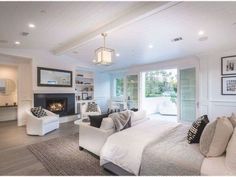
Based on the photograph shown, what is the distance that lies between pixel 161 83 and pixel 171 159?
7.50 metres

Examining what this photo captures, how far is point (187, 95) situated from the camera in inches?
216

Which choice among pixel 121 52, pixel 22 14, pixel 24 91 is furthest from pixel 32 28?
pixel 24 91

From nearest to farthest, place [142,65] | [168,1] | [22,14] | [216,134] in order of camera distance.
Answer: [216,134], [168,1], [22,14], [142,65]

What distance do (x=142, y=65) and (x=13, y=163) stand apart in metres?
5.70

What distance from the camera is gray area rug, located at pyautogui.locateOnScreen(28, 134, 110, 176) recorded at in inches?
95.5

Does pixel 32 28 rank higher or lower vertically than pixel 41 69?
higher

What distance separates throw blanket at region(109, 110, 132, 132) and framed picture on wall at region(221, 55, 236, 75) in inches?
142

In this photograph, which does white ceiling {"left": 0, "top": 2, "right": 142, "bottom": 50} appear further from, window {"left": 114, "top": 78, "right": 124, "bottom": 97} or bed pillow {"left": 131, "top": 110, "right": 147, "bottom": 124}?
window {"left": 114, "top": 78, "right": 124, "bottom": 97}

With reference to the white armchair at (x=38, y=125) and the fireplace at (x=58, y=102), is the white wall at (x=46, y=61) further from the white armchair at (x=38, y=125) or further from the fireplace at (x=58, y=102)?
the white armchair at (x=38, y=125)

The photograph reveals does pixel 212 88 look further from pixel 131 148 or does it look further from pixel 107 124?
pixel 131 148

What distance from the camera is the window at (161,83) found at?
8523 millimetres

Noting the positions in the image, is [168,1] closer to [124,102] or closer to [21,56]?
[21,56]

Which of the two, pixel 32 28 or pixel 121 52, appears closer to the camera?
pixel 32 28

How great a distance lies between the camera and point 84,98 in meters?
7.50
